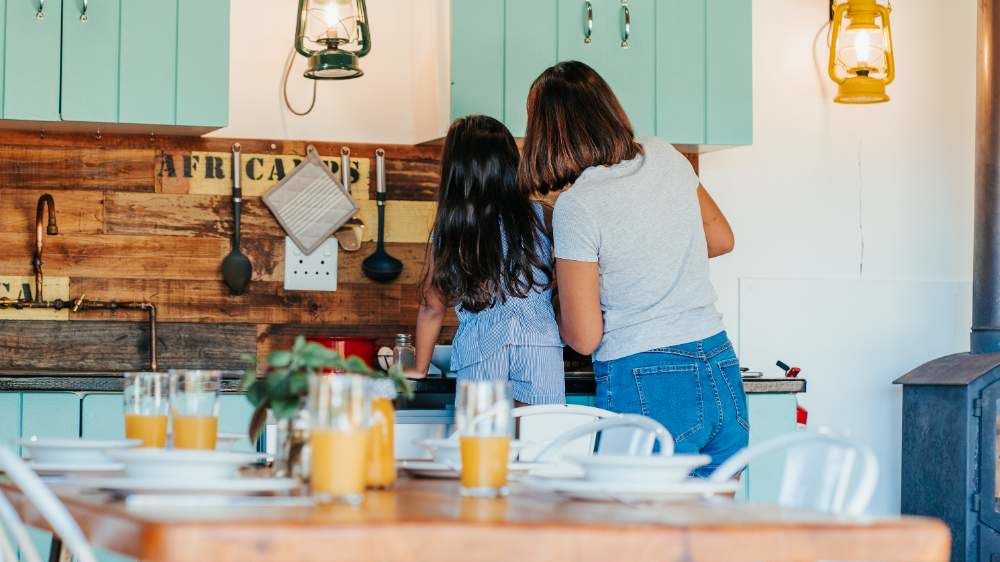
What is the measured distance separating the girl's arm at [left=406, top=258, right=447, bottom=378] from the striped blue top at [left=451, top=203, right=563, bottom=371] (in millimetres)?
80

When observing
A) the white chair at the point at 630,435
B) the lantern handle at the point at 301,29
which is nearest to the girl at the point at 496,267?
the lantern handle at the point at 301,29

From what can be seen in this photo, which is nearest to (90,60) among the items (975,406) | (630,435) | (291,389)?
(630,435)

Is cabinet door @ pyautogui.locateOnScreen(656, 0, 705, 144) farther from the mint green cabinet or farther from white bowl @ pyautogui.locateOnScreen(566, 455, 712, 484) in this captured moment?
white bowl @ pyautogui.locateOnScreen(566, 455, 712, 484)

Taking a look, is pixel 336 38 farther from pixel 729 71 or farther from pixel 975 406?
pixel 975 406

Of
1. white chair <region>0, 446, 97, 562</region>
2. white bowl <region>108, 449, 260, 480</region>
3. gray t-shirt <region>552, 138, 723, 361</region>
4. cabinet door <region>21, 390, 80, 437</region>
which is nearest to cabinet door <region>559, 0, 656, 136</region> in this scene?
gray t-shirt <region>552, 138, 723, 361</region>

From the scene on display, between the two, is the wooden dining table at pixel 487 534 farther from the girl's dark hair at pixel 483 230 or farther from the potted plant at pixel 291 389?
the girl's dark hair at pixel 483 230

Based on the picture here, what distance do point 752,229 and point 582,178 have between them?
68.4 inches

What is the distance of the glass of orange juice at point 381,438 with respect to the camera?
179 centimetres

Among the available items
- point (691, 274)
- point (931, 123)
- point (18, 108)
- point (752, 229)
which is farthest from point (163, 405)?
point (931, 123)

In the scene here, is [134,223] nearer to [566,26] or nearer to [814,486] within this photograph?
[566,26]

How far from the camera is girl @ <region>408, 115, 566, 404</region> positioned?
316cm

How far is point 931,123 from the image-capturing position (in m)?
4.65

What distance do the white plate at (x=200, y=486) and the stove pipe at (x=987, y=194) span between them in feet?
10.1

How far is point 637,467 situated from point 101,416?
1.90 metres
